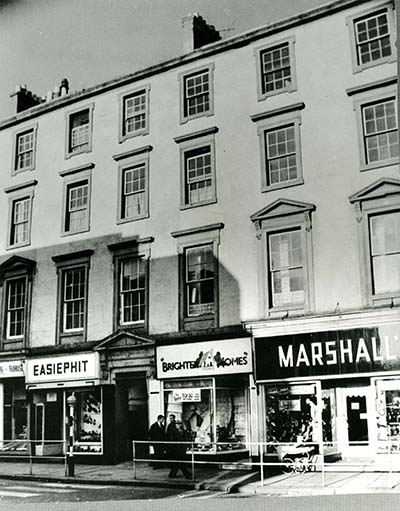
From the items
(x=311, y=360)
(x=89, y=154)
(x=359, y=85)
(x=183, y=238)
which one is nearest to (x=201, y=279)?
(x=183, y=238)

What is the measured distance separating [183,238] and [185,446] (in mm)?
1860

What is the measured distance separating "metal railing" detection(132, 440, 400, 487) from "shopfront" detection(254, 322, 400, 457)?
0.20ft

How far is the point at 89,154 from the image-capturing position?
6.26 meters

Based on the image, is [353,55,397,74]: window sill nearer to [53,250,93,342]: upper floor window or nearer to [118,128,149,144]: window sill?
[118,128,149,144]: window sill

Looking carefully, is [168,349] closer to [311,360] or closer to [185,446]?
[185,446]

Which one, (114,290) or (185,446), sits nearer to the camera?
(185,446)

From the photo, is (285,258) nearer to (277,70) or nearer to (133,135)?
(277,70)

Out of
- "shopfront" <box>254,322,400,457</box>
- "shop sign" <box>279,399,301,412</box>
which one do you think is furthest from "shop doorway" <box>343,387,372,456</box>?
"shop sign" <box>279,399,301,412</box>

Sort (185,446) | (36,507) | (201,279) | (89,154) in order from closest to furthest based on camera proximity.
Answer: (36,507) → (185,446) → (201,279) → (89,154)

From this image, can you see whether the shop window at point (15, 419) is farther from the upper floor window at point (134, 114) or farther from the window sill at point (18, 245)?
the upper floor window at point (134, 114)

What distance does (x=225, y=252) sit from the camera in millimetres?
5664

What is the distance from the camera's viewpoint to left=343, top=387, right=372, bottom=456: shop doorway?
542 cm

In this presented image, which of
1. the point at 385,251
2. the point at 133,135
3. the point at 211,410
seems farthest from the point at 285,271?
the point at 133,135

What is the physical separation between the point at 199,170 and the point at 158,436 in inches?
96.2
